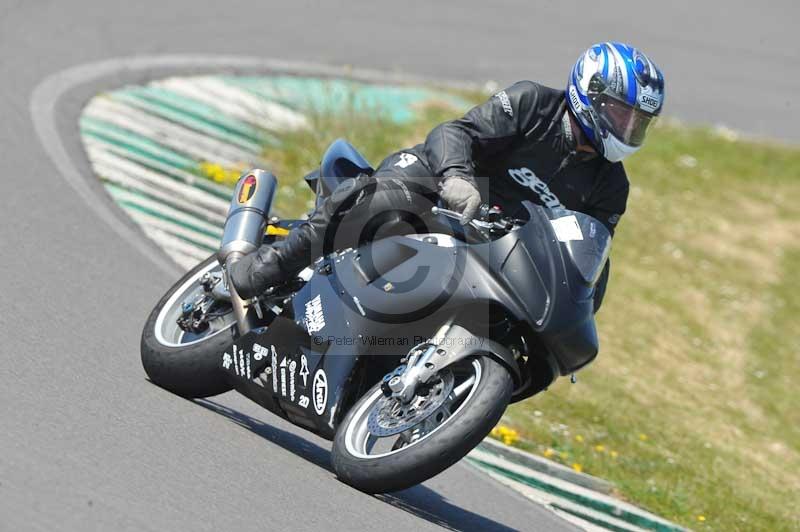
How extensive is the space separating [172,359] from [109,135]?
4064 mm

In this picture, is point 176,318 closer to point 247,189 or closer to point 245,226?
point 245,226

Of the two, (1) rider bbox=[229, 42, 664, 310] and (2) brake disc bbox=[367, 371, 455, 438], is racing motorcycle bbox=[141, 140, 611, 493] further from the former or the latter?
(1) rider bbox=[229, 42, 664, 310]

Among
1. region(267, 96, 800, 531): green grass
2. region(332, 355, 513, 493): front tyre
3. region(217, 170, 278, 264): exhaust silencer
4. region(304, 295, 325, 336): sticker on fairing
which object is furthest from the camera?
region(267, 96, 800, 531): green grass

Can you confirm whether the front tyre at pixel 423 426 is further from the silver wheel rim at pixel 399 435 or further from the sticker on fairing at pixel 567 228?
the sticker on fairing at pixel 567 228

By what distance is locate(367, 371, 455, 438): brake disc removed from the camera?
525 centimetres

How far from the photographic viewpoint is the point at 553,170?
5977 mm

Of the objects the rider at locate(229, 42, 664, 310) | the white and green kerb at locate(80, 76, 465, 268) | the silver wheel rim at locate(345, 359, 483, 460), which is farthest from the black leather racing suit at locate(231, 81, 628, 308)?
the white and green kerb at locate(80, 76, 465, 268)

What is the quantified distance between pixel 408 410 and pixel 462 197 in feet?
2.79

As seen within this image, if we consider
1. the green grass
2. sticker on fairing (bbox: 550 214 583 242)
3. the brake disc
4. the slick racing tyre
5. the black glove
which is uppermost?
the black glove

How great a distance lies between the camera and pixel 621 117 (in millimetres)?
5730

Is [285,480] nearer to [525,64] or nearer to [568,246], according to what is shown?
[568,246]

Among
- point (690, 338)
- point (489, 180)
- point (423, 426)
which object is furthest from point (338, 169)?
point (690, 338)

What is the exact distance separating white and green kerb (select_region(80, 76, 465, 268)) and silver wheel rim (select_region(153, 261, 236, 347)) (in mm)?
1805

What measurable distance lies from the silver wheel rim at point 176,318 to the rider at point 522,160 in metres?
0.35
